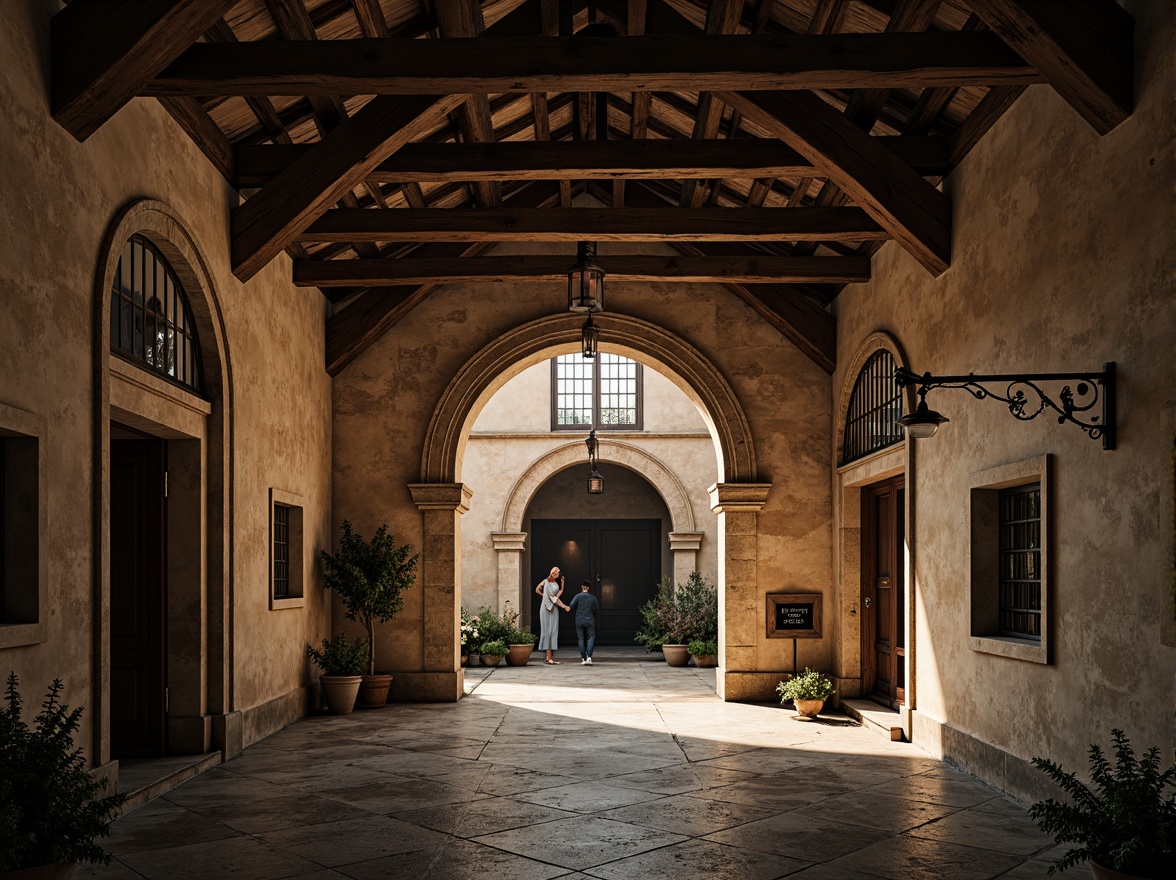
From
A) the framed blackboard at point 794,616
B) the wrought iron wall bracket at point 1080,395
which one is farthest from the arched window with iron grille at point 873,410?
the wrought iron wall bracket at point 1080,395

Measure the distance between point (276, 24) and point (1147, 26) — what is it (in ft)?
16.8

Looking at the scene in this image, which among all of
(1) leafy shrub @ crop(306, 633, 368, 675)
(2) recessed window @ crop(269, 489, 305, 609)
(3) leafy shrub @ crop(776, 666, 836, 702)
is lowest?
(3) leafy shrub @ crop(776, 666, 836, 702)

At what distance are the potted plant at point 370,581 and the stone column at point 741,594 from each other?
334 centimetres

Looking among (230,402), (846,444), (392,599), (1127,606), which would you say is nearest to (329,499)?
(392,599)

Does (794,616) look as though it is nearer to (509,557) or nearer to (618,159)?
(618,159)

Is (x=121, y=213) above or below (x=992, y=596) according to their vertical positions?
above

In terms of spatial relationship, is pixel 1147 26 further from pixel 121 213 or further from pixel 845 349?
pixel 845 349

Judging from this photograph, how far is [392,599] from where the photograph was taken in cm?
1155

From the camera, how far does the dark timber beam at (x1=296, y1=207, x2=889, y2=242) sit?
31.2ft

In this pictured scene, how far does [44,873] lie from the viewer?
151 inches

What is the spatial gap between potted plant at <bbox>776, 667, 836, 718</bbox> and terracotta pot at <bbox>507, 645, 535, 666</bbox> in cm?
667

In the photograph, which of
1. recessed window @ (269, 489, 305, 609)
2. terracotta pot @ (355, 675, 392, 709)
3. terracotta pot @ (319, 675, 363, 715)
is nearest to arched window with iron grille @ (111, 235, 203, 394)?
recessed window @ (269, 489, 305, 609)

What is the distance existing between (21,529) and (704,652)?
39.2 feet

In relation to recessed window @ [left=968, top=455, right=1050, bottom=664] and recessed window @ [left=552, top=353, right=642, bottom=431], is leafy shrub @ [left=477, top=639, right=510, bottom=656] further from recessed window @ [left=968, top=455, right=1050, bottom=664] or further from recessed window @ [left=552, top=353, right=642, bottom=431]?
recessed window @ [left=968, top=455, right=1050, bottom=664]
